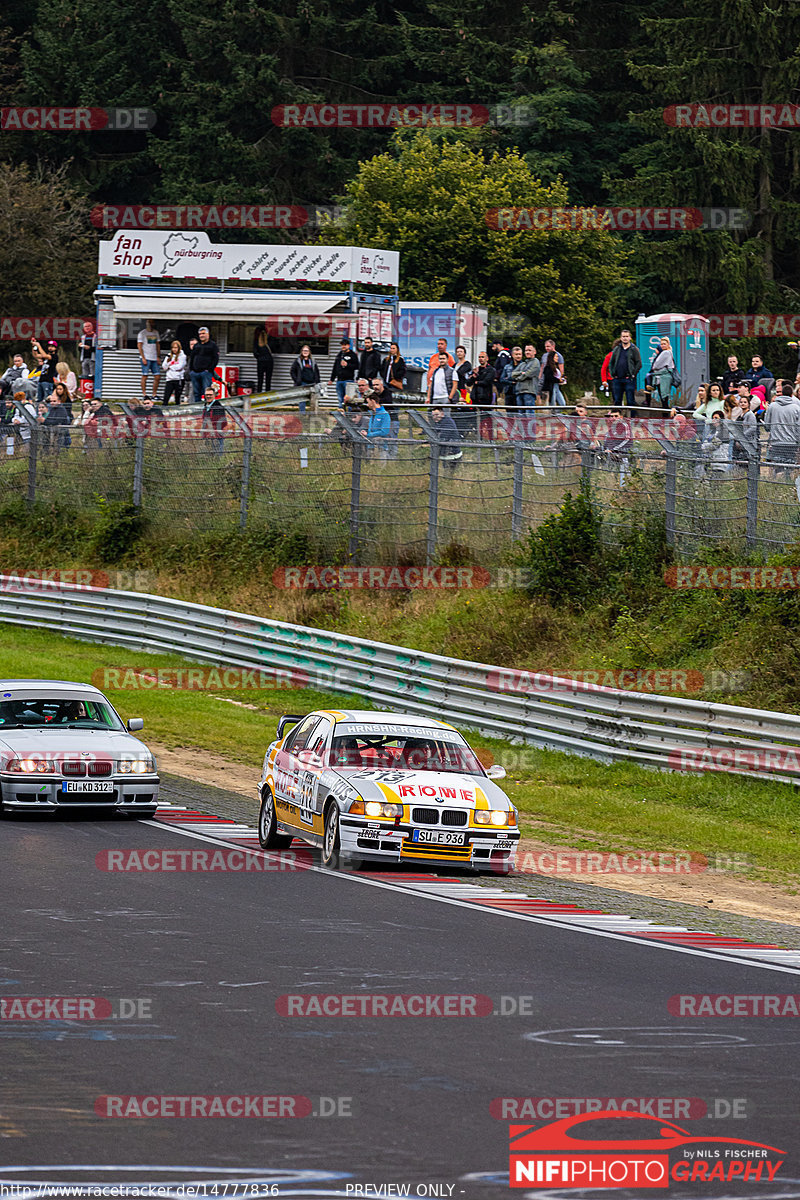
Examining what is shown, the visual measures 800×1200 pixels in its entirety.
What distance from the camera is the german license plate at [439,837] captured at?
15.1 meters

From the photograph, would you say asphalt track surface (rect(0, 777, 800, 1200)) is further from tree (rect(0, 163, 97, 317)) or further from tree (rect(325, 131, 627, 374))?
tree (rect(0, 163, 97, 317))

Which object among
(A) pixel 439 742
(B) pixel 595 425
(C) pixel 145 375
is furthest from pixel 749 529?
(C) pixel 145 375

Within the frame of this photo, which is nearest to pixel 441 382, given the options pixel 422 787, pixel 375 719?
pixel 375 719

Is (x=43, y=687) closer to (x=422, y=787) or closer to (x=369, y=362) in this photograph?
(x=422, y=787)

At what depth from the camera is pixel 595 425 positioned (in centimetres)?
2453

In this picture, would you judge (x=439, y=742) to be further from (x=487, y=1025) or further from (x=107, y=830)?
(x=487, y=1025)

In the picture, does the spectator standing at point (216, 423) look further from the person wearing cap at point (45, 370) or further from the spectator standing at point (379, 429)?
the person wearing cap at point (45, 370)

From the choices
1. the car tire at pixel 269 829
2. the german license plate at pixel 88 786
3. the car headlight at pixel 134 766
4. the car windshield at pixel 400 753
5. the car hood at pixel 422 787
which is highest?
the car windshield at pixel 400 753

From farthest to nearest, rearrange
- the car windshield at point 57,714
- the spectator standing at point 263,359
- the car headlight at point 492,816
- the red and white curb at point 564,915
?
the spectator standing at point 263,359, the car windshield at point 57,714, the car headlight at point 492,816, the red and white curb at point 564,915

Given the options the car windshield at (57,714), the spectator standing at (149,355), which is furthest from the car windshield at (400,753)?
the spectator standing at (149,355)

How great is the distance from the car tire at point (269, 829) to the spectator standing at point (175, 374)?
72.4ft

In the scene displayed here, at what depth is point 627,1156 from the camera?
23.1 feet

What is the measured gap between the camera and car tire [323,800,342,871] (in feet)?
49.5

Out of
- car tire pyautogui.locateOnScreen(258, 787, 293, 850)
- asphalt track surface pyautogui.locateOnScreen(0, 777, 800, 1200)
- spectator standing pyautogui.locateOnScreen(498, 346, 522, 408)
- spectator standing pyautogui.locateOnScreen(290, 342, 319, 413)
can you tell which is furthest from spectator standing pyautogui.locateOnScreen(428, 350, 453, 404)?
asphalt track surface pyautogui.locateOnScreen(0, 777, 800, 1200)
